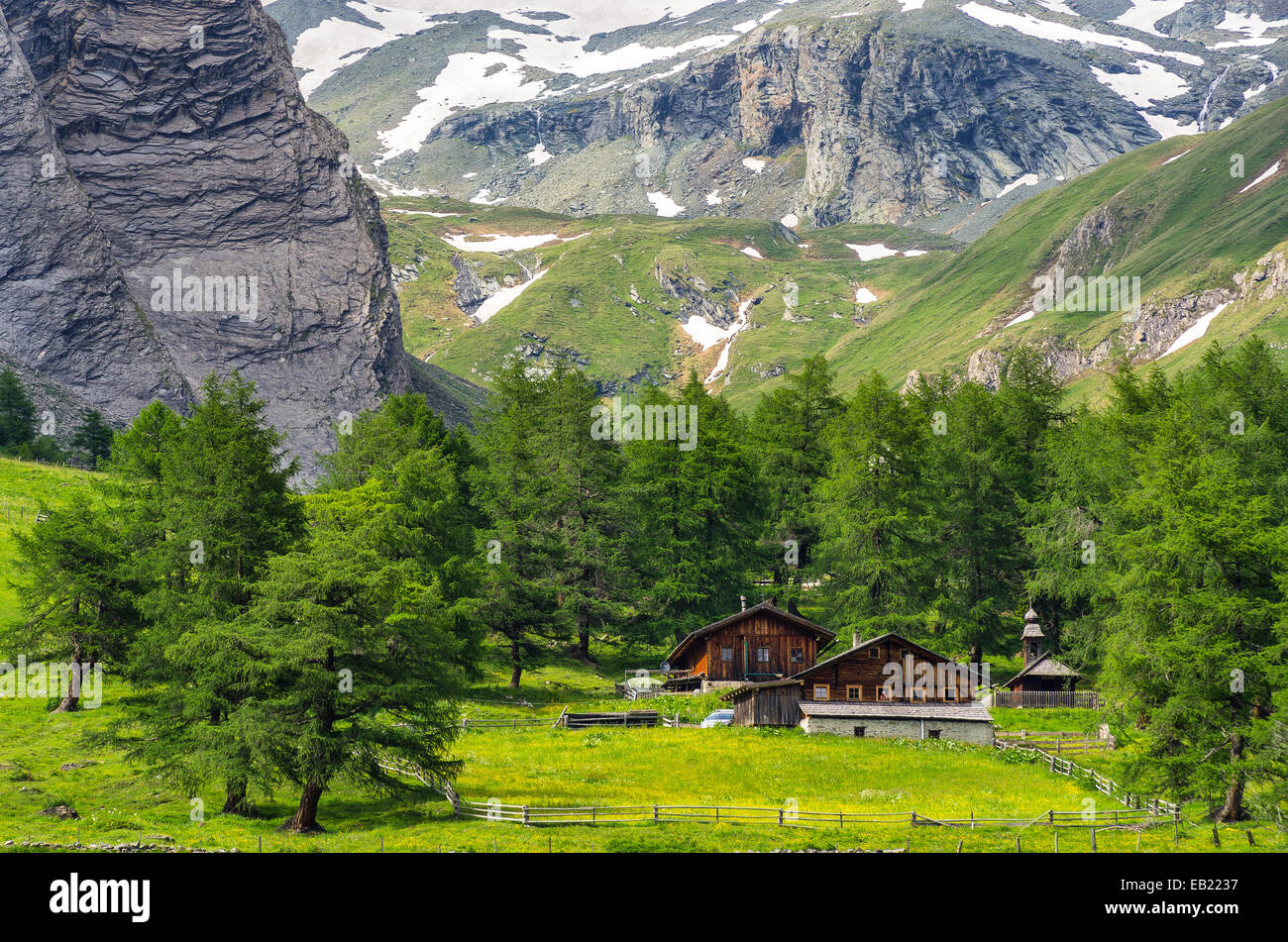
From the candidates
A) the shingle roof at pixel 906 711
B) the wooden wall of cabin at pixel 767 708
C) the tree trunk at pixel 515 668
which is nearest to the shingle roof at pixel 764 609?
the wooden wall of cabin at pixel 767 708

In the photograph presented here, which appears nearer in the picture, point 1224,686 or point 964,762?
point 1224,686

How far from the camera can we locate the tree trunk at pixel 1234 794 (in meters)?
32.9

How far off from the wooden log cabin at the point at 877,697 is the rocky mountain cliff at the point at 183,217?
402 ft

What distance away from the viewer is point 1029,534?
59.0 m

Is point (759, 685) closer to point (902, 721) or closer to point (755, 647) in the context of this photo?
point (902, 721)

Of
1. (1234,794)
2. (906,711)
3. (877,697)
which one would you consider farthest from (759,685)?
(1234,794)

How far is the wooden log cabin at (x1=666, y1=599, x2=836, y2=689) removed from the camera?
55812 mm

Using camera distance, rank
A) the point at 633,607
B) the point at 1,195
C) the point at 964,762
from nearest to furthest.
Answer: the point at 964,762, the point at 633,607, the point at 1,195

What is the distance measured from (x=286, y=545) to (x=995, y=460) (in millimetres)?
44463

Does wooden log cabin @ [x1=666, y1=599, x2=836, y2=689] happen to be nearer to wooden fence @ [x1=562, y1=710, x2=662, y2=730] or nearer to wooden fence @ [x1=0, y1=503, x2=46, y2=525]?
wooden fence @ [x1=562, y1=710, x2=662, y2=730]

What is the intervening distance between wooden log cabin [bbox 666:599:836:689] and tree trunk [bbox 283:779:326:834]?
28.0 metres

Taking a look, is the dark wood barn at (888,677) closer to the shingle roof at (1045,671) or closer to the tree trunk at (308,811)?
the shingle roof at (1045,671)
